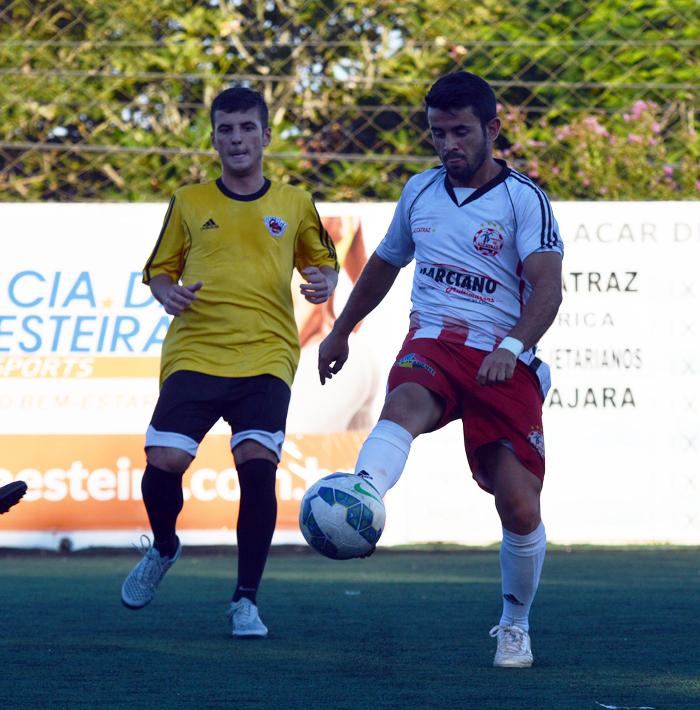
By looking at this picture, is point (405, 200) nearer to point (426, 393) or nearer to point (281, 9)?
point (426, 393)

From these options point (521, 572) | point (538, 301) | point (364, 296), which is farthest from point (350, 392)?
point (538, 301)

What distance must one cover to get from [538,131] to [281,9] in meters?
2.19

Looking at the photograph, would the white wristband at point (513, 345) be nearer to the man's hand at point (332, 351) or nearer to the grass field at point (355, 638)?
the man's hand at point (332, 351)

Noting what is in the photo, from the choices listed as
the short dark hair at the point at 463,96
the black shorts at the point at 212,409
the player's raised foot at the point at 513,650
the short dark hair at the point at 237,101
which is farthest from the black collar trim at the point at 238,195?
the player's raised foot at the point at 513,650

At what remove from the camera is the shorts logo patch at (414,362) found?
311 centimetres

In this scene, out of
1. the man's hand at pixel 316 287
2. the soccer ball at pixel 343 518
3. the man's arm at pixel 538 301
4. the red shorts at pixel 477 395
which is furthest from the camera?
the man's hand at pixel 316 287

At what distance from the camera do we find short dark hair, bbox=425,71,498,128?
3070 millimetres

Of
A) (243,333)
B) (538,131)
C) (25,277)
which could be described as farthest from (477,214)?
(538,131)

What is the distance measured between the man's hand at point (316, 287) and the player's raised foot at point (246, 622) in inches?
40.6

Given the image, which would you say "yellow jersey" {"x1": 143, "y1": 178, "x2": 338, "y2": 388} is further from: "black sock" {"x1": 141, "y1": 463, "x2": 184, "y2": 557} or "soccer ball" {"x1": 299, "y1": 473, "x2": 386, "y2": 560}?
"soccer ball" {"x1": 299, "y1": 473, "x2": 386, "y2": 560}

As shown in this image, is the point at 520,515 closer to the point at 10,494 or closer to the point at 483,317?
the point at 483,317

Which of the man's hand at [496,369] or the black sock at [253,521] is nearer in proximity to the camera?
the man's hand at [496,369]

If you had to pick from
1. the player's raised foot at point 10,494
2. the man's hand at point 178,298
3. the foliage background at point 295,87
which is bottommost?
the player's raised foot at point 10,494

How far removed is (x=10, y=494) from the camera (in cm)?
318
